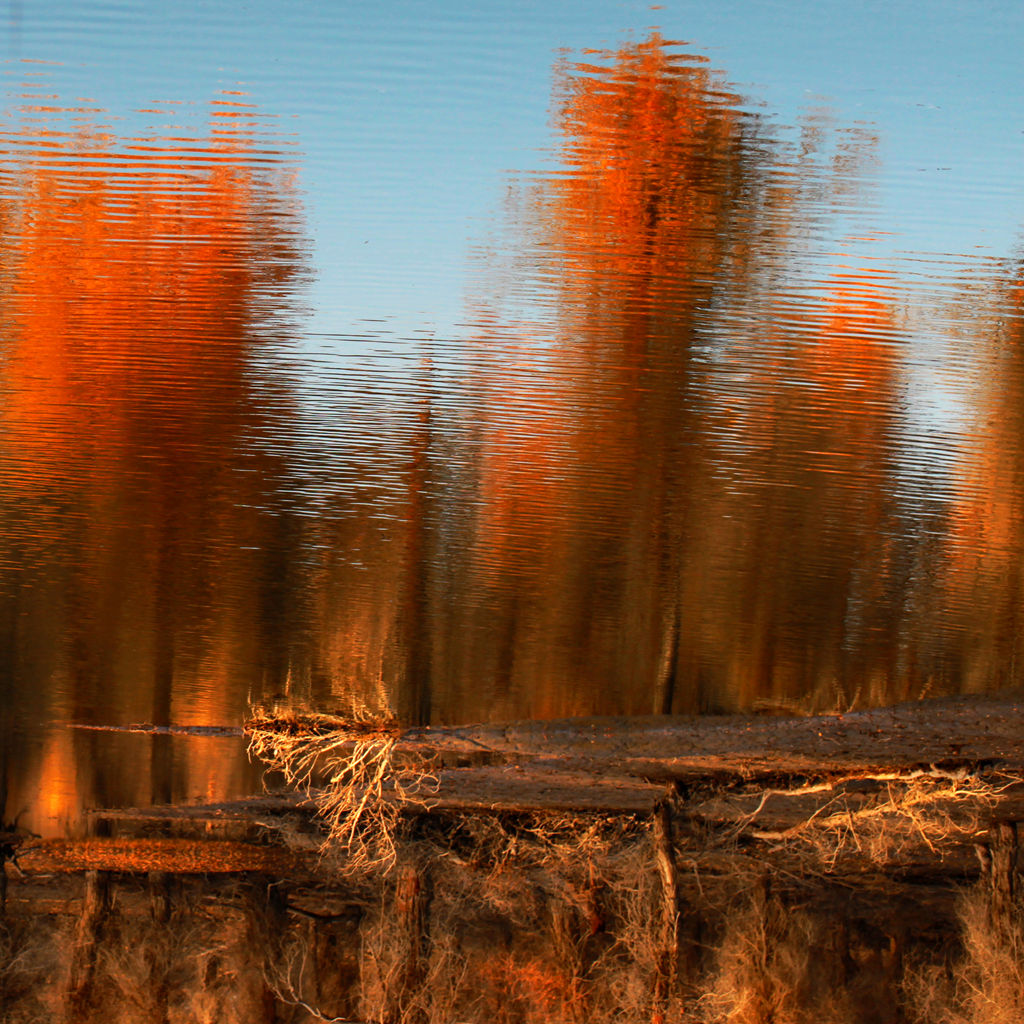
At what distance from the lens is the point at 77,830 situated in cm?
404

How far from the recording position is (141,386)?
1783mm

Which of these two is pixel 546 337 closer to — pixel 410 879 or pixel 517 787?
pixel 517 787

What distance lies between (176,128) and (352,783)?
2.19 meters

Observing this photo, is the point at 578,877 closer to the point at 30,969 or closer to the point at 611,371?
the point at 611,371

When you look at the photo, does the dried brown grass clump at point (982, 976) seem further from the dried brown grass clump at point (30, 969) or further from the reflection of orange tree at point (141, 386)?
the dried brown grass clump at point (30, 969)

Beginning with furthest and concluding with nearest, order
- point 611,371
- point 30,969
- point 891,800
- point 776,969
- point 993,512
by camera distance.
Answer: point 30,969 → point 776,969 → point 891,800 → point 993,512 → point 611,371

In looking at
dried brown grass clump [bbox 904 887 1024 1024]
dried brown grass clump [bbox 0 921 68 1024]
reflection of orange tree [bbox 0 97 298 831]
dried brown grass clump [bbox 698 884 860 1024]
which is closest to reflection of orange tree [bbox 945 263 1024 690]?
reflection of orange tree [bbox 0 97 298 831]

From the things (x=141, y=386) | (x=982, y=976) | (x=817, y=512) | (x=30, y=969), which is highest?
(x=141, y=386)

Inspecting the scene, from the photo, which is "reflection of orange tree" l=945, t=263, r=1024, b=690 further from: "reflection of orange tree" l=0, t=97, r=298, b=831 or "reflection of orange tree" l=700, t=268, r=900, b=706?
"reflection of orange tree" l=0, t=97, r=298, b=831

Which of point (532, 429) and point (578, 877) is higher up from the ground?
point (532, 429)

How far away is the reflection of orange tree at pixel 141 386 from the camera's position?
4.70ft

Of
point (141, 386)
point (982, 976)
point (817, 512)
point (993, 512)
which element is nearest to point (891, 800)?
point (993, 512)

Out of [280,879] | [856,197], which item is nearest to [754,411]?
[856,197]

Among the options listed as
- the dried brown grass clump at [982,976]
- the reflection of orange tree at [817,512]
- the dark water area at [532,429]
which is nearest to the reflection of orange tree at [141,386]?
the dark water area at [532,429]
